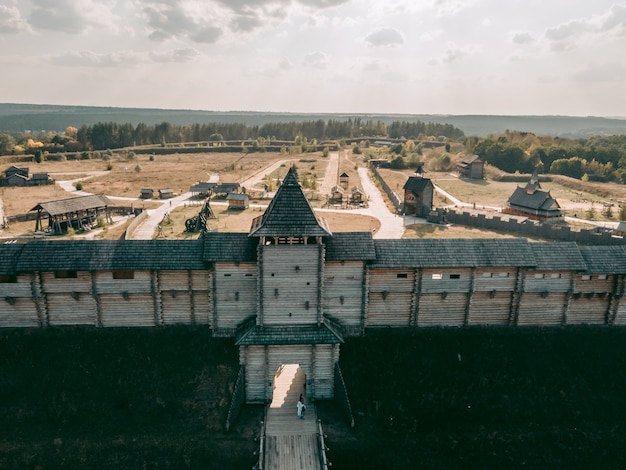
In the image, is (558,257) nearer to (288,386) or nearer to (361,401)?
(361,401)

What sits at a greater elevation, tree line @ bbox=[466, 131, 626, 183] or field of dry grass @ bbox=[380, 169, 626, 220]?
tree line @ bbox=[466, 131, 626, 183]

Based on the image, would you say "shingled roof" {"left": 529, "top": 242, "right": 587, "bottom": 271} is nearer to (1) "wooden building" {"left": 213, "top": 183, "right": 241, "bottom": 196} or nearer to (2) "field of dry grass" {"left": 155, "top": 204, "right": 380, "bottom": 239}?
(2) "field of dry grass" {"left": 155, "top": 204, "right": 380, "bottom": 239}

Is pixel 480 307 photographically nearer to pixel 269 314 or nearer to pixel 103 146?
pixel 269 314

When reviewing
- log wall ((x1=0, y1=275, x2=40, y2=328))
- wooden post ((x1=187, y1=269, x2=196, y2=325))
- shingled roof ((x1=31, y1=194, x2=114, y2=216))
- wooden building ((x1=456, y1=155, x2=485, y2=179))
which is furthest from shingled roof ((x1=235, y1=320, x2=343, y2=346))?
wooden building ((x1=456, y1=155, x2=485, y2=179))

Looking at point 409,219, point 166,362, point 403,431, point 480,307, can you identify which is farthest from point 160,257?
point 409,219

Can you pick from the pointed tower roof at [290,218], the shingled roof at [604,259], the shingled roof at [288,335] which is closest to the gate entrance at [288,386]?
the shingled roof at [288,335]

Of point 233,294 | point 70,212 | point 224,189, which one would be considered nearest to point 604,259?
point 233,294

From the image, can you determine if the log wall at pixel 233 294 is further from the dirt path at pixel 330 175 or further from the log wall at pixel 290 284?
the dirt path at pixel 330 175
